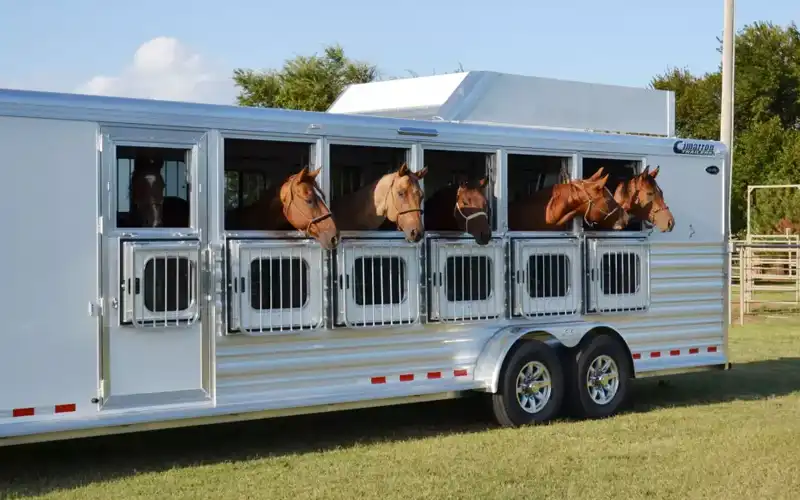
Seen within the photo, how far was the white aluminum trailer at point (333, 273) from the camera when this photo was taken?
7.51m

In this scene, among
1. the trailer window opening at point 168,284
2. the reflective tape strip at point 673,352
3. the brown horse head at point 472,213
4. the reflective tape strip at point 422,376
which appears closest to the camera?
the trailer window opening at point 168,284

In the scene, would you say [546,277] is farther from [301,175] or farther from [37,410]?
[37,410]

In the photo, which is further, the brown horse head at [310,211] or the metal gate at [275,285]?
the brown horse head at [310,211]

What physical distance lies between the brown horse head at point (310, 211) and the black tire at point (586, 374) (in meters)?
2.99

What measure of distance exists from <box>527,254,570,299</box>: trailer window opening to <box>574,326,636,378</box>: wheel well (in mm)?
494

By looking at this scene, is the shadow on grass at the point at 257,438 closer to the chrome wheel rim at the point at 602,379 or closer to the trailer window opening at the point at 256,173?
the chrome wheel rim at the point at 602,379

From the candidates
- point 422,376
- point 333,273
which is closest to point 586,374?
point 422,376

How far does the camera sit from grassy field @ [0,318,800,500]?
7371 millimetres

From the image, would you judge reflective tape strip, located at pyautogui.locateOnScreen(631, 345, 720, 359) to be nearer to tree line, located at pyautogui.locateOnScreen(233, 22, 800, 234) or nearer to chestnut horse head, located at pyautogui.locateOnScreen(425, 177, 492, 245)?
chestnut horse head, located at pyautogui.locateOnScreen(425, 177, 492, 245)

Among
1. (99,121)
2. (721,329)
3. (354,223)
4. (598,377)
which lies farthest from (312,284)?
(721,329)

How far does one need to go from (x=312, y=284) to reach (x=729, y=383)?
6.42 meters

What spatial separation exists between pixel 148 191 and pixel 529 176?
162 inches

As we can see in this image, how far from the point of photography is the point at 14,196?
7.36 meters

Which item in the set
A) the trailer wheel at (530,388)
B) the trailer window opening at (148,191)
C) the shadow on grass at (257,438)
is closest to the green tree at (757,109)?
the shadow on grass at (257,438)
